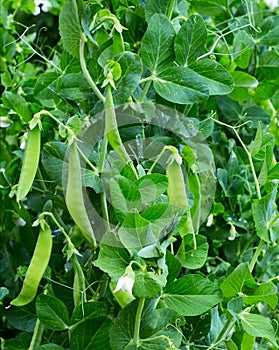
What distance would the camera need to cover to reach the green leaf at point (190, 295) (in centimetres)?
59

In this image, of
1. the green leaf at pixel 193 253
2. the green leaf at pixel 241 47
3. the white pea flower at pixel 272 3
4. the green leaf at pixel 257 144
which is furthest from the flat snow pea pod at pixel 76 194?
the white pea flower at pixel 272 3

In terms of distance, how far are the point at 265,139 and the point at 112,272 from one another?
29 cm

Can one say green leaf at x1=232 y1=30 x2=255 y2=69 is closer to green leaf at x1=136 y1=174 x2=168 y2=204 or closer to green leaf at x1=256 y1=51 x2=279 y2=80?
green leaf at x1=256 y1=51 x2=279 y2=80

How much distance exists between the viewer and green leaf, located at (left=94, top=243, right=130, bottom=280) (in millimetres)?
536

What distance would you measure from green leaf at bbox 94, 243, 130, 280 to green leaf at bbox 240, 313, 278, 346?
0.15m

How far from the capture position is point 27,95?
2.86 feet

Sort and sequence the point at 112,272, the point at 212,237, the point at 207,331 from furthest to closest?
the point at 212,237 < the point at 207,331 < the point at 112,272

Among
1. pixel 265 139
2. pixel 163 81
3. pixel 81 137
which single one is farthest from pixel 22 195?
pixel 265 139

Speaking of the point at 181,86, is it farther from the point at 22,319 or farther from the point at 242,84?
the point at 22,319

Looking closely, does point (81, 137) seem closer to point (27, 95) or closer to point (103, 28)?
point (103, 28)

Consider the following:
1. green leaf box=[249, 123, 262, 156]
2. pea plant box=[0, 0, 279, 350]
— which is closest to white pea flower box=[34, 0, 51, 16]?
pea plant box=[0, 0, 279, 350]

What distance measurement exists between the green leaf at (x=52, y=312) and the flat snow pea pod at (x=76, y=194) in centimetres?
8

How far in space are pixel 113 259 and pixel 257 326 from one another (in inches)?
6.9

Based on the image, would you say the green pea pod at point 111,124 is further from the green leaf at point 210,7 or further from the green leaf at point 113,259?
the green leaf at point 210,7
